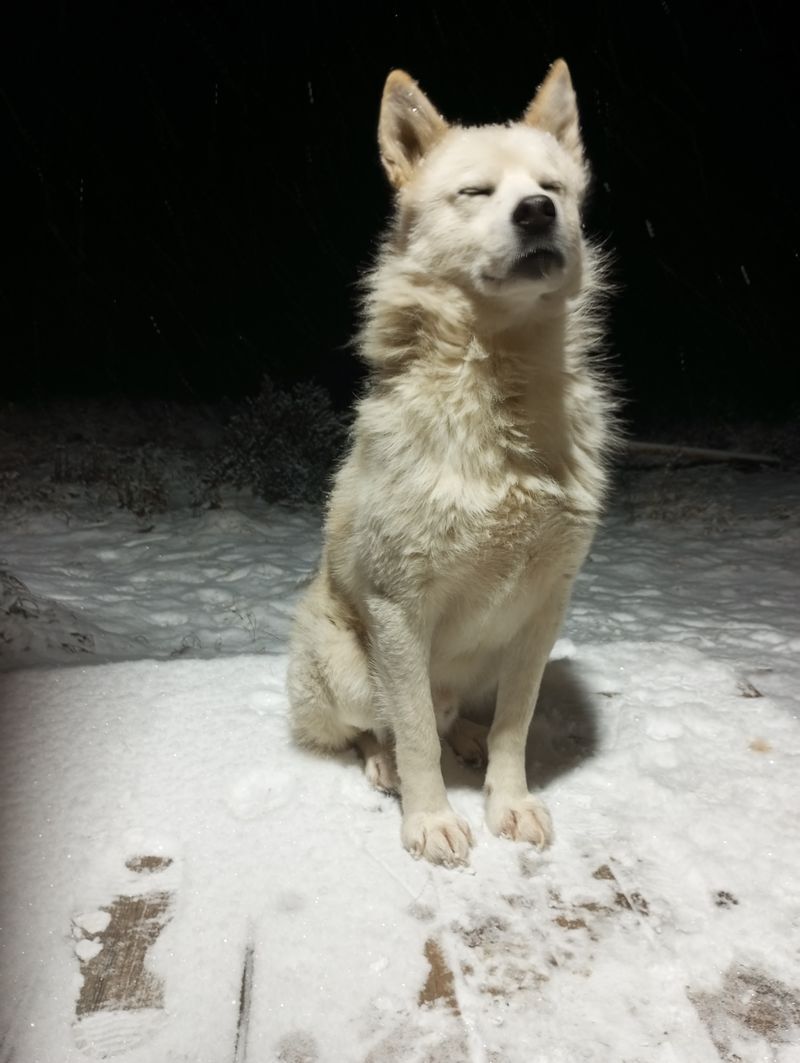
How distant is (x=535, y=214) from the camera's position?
5.04 ft

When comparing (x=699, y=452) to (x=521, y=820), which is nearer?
(x=521, y=820)

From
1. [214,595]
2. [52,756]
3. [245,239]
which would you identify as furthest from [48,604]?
[245,239]

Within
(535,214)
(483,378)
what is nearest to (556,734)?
(483,378)

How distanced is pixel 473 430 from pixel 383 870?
1.12m

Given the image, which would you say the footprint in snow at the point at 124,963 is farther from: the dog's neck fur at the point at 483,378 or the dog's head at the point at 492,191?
the dog's head at the point at 492,191

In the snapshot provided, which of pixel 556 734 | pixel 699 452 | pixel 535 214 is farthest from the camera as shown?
pixel 699 452

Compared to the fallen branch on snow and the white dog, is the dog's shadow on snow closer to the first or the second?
the white dog

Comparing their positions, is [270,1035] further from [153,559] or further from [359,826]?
[153,559]

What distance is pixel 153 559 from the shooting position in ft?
13.8

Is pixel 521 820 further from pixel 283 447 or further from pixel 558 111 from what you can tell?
pixel 283 447

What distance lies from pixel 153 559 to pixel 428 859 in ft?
9.79

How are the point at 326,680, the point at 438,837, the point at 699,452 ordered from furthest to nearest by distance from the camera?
1. the point at 699,452
2. the point at 326,680
3. the point at 438,837

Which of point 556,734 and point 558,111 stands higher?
point 558,111

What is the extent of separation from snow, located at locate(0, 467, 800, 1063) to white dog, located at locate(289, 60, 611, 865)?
0.22 metres
